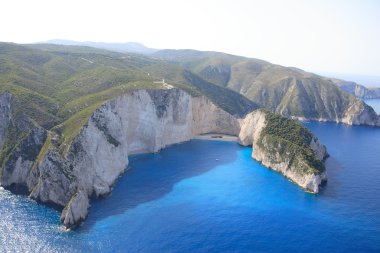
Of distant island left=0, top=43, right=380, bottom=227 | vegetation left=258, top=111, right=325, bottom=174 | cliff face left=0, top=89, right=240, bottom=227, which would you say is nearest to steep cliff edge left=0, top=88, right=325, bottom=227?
cliff face left=0, top=89, right=240, bottom=227

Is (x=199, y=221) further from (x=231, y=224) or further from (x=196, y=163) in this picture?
(x=196, y=163)

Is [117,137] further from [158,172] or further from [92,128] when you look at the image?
[158,172]

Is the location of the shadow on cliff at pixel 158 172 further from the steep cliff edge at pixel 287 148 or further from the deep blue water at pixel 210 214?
the steep cliff edge at pixel 287 148

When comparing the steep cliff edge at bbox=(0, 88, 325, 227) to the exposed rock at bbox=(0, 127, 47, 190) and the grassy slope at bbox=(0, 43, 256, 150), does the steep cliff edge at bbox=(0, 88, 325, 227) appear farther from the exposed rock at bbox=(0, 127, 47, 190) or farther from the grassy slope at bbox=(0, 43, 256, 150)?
the grassy slope at bbox=(0, 43, 256, 150)

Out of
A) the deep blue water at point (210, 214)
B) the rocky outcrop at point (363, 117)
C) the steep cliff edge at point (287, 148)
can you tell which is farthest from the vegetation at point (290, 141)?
the rocky outcrop at point (363, 117)

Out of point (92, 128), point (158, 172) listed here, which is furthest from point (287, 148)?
point (92, 128)

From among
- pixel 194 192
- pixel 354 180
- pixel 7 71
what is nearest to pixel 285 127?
pixel 354 180
